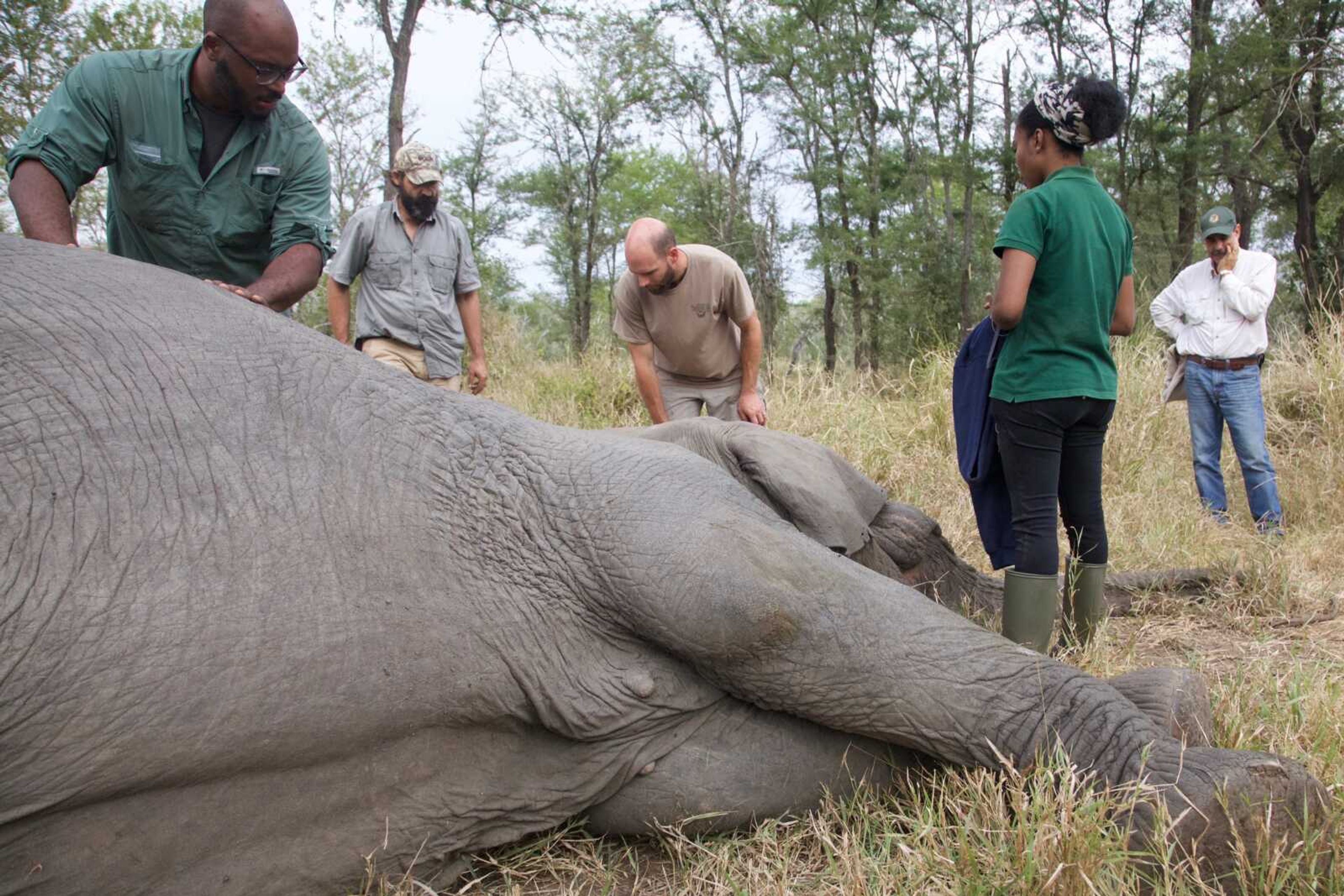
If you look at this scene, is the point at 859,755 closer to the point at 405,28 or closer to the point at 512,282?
the point at 405,28

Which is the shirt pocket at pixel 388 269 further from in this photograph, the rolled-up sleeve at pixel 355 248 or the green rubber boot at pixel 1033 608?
the green rubber boot at pixel 1033 608

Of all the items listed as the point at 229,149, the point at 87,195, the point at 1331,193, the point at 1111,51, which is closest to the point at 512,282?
the point at 87,195

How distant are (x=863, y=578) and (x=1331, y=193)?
63.6 feet

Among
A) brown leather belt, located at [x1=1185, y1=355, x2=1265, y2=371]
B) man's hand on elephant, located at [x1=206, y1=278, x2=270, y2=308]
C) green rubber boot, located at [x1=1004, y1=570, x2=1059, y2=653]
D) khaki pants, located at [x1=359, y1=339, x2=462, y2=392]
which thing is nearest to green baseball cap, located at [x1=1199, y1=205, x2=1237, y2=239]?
brown leather belt, located at [x1=1185, y1=355, x2=1265, y2=371]

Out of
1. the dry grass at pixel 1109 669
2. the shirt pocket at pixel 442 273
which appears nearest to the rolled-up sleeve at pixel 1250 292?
the dry grass at pixel 1109 669

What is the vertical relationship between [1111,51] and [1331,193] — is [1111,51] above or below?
above

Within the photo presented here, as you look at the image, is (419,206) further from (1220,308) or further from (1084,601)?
(1220,308)

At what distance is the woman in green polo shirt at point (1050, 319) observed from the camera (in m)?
3.33

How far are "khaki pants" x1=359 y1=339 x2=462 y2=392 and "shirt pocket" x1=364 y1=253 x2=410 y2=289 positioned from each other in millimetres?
320

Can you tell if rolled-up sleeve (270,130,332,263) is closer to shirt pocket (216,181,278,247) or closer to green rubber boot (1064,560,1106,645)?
shirt pocket (216,181,278,247)

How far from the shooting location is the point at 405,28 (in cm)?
1210

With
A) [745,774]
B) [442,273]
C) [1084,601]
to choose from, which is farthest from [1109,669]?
[442,273]

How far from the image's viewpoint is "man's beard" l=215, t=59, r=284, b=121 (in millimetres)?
2992

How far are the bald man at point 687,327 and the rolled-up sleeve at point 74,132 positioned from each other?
2515mm
